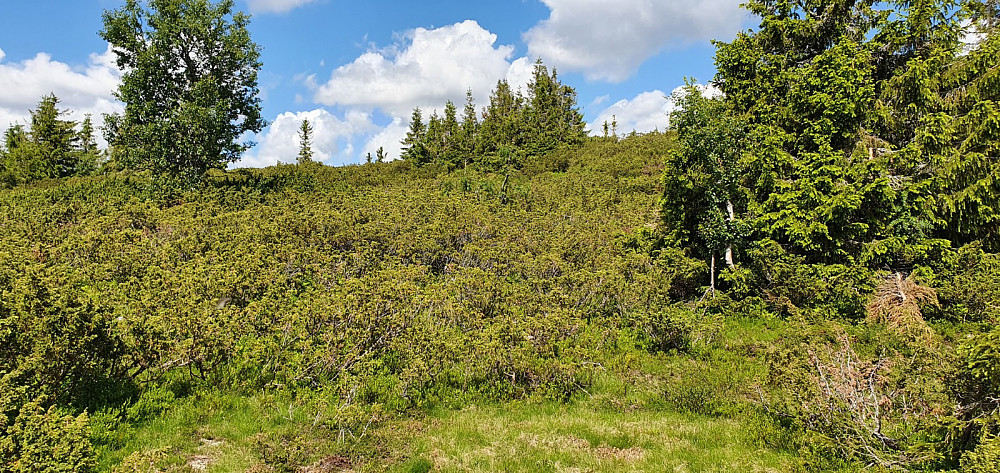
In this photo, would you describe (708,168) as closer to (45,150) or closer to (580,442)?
(580,442)

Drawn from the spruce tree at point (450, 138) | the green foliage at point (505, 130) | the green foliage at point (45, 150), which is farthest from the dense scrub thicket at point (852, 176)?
the green foliage at point (45, 150)

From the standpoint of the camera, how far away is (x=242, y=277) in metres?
9.73

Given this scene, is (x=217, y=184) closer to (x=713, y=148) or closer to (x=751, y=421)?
(x=713, y=148)

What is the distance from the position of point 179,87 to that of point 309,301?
63.9 ft

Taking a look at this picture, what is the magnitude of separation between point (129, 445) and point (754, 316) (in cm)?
1165

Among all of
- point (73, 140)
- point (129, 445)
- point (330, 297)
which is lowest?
point (129, 445)

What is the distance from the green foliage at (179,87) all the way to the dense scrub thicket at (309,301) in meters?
3.45

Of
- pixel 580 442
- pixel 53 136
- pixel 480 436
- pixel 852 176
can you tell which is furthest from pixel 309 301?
pixel 53 136

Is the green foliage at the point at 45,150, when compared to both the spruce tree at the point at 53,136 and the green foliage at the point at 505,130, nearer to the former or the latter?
the spruce tree at the point at 53,136

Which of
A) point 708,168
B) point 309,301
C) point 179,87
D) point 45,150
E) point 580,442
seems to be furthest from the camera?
point 45,150

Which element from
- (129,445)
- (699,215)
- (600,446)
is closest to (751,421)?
(600,446)

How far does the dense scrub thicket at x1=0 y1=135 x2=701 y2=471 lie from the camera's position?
643 centimetres

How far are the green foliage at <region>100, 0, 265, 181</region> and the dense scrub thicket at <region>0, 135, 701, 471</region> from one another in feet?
11.3

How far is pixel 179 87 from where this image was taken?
23.3 meters
